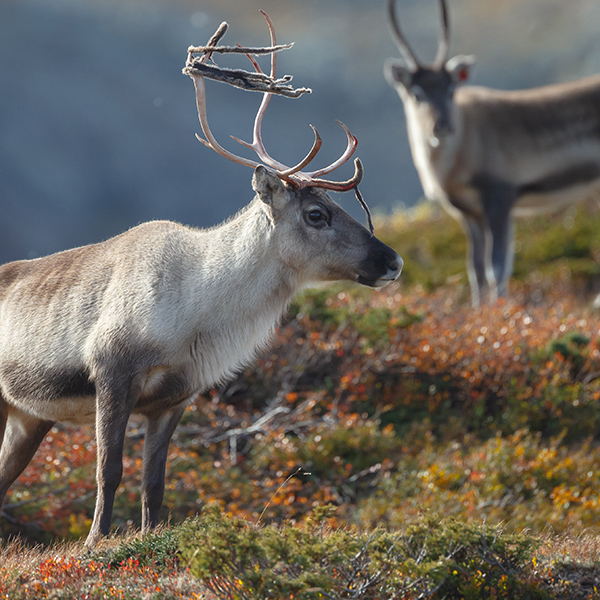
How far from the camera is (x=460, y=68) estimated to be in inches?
408

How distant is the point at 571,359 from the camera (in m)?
7.40

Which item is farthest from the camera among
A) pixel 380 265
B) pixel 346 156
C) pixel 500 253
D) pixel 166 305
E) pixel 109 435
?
pixel 500 253

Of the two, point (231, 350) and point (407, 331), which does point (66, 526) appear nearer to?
point (231, 350)

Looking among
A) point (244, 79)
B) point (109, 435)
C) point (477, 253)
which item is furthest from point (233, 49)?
point (477, 253)

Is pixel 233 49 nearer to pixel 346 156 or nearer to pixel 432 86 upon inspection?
pixel 346 156

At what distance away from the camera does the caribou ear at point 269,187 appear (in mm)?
4355

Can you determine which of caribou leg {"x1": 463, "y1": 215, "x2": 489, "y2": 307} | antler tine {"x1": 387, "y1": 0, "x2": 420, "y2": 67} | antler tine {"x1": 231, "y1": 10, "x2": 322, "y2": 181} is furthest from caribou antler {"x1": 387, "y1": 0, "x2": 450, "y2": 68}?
antler tine {"x1": 231, "y1": 10, "x2": 322, "y2": 181}

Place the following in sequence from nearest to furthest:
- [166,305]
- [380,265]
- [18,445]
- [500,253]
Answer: [166,305], [380,265], [18,445], [500,253]

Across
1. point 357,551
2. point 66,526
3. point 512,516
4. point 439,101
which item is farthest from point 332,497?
point 439,101

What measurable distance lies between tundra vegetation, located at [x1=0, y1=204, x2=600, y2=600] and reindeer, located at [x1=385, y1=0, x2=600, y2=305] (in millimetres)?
1459

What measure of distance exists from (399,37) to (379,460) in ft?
21.4

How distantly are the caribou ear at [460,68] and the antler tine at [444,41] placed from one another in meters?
0.11

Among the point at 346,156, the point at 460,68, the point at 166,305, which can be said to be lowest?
the point at 166,305

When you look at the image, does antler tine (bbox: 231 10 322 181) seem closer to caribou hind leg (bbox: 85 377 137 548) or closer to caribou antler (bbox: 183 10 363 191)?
caribou antler (bbox: 183 10 363 191)
